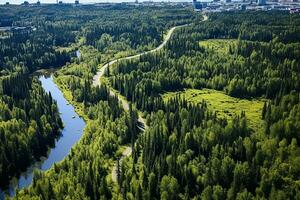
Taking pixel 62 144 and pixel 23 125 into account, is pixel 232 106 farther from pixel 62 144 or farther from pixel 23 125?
pixel 23 125

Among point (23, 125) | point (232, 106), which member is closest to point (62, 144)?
point (23, 125)

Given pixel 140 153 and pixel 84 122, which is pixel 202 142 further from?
pixel 84 122

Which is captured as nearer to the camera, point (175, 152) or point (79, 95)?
point (175, 152)

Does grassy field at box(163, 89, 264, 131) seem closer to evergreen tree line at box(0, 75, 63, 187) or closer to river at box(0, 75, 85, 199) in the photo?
river at box(0, 75, 85, 199)

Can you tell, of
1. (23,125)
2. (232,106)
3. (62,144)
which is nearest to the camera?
(23,125)

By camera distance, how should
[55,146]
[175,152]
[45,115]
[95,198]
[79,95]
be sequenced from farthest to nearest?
[79,95]
[45,115]
[55,146]
[175,152]
[95,198]

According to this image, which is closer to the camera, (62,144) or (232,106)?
(62,144)

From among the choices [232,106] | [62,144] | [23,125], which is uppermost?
[23,125]

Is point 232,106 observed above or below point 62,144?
above

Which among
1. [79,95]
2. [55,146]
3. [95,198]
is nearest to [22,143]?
[55,146]
